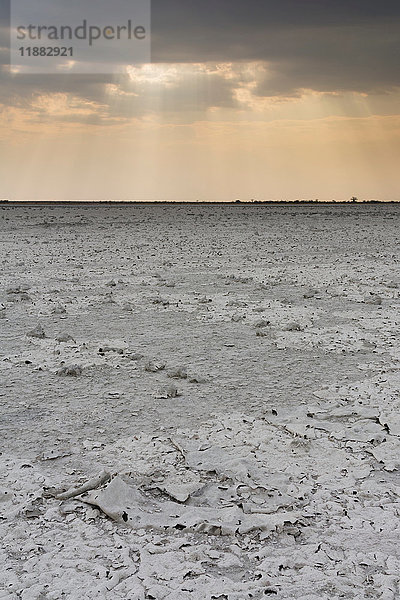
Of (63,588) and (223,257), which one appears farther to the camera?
(223,257)

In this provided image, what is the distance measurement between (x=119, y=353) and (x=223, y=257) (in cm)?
741

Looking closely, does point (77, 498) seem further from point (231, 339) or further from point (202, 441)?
point (231, 339)

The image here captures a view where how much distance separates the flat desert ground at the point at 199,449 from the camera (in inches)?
90.8

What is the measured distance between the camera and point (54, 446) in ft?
11.0

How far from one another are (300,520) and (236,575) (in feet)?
1.50

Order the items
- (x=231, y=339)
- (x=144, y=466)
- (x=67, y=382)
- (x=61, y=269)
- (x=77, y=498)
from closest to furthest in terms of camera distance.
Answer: (x=77, y=498)
(x=144, y=466)
(x=67, y=382)
(x=231, y=339)
(x=61, y=269)

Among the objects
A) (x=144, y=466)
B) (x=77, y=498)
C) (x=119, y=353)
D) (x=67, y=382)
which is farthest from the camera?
(x=119, y=353)

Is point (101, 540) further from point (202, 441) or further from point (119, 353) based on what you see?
point (119, 353)

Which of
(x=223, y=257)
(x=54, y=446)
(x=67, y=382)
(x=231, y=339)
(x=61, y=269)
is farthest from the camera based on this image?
(x=223, y=257)

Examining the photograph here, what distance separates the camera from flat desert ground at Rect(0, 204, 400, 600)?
7.57 ft

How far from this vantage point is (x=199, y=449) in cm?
329

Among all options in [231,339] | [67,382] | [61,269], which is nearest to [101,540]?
[67,382]

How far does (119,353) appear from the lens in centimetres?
505

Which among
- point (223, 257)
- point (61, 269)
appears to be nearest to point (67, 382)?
point (61, 269)
